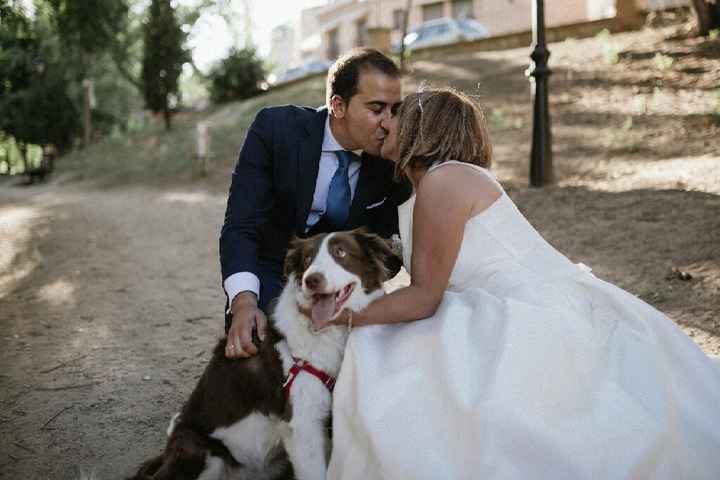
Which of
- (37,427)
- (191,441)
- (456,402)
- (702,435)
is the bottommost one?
(37,427)

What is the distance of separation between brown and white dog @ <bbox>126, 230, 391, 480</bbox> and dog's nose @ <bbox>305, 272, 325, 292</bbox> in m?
0.02

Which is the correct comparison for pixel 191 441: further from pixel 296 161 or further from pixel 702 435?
pixel 702 435

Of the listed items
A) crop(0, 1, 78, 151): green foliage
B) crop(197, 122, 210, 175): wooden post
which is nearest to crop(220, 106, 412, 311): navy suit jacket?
crop(197, 122, 210, 175): wooden post

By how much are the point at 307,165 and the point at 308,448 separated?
5.84 ft

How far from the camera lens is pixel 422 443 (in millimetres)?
2801

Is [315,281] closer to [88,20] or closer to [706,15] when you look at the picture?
[706,15]

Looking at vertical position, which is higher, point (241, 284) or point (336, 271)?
point (336, 271)

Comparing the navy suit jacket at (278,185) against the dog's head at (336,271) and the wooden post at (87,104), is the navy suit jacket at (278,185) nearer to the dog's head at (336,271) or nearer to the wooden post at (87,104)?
the dog's head at (336,271)

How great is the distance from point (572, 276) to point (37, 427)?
12.2ft

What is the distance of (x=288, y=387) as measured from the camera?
3.38m

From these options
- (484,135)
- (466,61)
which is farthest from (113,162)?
(484,135)

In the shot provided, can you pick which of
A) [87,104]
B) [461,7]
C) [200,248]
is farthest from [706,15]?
[461,7]

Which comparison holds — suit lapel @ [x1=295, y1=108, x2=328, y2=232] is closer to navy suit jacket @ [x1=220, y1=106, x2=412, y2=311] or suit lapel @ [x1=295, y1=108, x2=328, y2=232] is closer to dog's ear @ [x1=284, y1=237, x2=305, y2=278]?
navy suit jacket @ [x1=220, y1=106, x2=412, y2=311]

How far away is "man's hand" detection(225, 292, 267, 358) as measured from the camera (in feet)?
11.6
